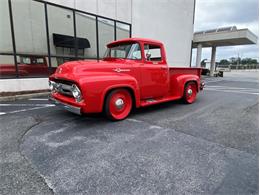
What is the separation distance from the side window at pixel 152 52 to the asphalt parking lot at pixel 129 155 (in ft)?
5.77

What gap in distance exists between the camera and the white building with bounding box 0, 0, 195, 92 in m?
7.14

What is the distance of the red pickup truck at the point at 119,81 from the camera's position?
3.49m

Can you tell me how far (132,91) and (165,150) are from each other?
1879mm

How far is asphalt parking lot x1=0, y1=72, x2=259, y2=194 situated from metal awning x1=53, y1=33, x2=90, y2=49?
5178 mm

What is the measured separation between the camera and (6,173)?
218 cm

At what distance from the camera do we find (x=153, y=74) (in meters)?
4.75

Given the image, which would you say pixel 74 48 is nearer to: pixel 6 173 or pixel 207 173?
pixel 6 173

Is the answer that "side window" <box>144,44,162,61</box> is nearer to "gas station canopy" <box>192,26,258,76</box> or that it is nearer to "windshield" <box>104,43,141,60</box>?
"windshield" <box>104,43,141,60</box>

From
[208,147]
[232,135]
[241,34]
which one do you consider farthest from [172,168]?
[241,34]

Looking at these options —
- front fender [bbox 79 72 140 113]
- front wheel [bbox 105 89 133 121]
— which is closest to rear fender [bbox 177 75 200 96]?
front wheel [bbox 105 89 133 121]

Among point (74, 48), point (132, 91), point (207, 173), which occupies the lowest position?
point (207, 173)

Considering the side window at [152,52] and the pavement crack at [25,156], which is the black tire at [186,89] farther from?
the pavement crack at [25,156]

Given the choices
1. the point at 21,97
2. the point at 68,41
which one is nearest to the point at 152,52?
the point at 21,97

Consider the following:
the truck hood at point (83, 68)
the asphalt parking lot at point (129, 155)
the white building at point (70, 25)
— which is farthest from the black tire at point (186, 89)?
the white building at point (70, 25)
